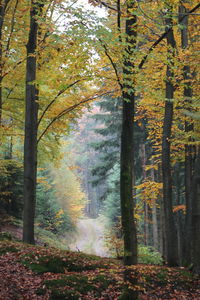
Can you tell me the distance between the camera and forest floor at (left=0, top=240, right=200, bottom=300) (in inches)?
211

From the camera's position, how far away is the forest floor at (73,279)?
211 inches

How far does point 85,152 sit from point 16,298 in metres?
50.7

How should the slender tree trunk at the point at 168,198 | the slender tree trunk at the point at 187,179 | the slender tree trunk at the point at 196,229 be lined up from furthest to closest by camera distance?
the slender tree trunk at the point at 187,179 → the slender tree trunk at the point at 168,198 → the slender tree trunk at the point at 196,229

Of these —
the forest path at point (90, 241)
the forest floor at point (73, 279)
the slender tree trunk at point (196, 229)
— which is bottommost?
the forest path at point (90, 241)

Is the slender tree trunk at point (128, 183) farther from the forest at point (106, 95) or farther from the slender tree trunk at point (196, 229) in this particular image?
the slender tree trunk at point (196, 229)

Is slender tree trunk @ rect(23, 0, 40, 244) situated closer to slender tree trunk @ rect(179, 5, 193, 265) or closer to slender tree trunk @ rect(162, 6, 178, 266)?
slender tree trunk @ rect(162, 6, 178, 266)

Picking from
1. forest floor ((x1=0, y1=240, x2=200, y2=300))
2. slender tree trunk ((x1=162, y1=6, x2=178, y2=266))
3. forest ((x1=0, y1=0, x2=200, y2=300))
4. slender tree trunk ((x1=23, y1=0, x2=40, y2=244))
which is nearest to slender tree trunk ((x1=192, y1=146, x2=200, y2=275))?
forest ((x1=0, y1=0, x2=200, y2=300))

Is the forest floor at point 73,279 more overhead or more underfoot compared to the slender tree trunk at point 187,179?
more underfoot

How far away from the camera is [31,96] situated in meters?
9.27

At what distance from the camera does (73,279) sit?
19.8 feet

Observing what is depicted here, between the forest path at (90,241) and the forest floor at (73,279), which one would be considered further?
the forest path at (90,241)

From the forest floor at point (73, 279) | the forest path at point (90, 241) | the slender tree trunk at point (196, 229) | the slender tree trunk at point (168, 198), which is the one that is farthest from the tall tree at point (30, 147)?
the forest path at point (90, 241)

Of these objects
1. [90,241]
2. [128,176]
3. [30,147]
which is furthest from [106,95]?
[90,241]

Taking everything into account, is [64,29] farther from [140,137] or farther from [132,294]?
[140,137]
